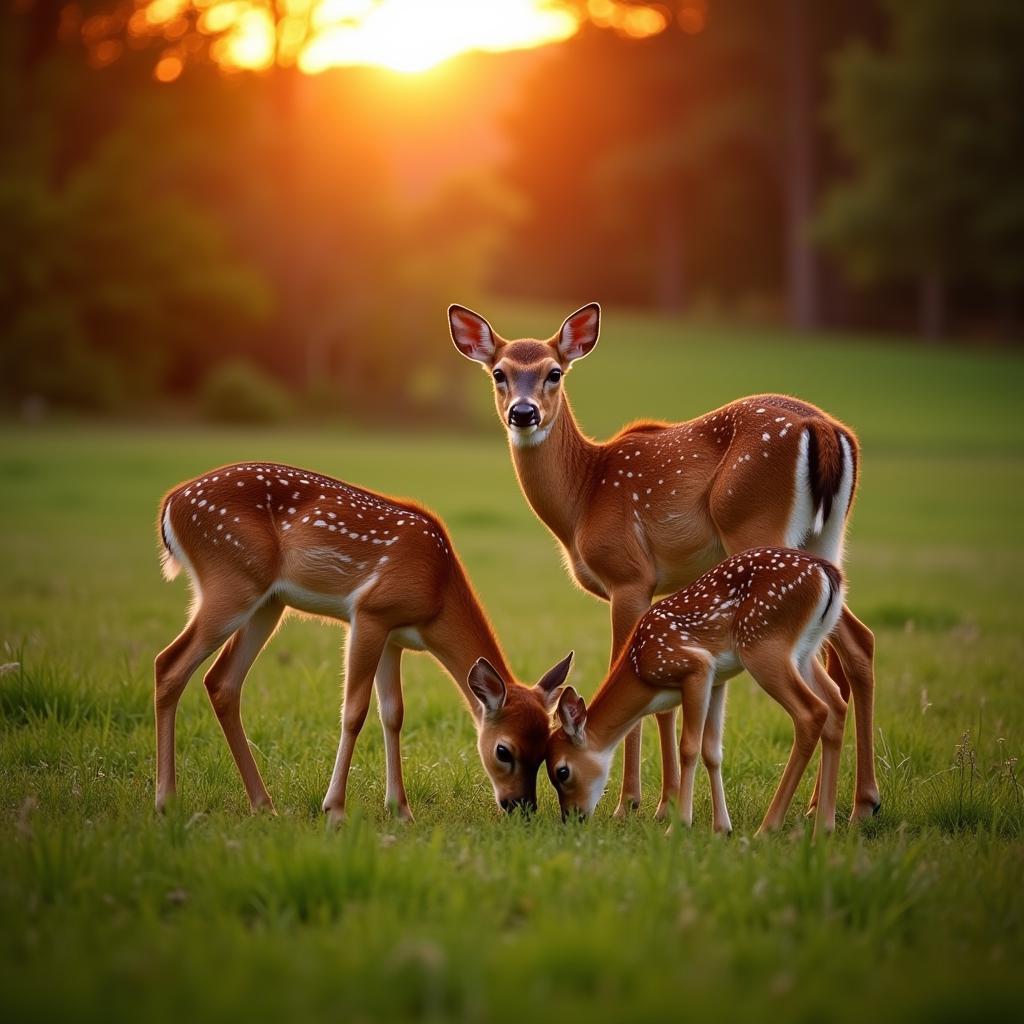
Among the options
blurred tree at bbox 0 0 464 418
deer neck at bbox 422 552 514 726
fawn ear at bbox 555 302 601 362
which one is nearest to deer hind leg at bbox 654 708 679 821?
deer neck at bbox 422 552 514 726

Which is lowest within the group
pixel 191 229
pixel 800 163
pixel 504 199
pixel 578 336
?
pixel 578 336

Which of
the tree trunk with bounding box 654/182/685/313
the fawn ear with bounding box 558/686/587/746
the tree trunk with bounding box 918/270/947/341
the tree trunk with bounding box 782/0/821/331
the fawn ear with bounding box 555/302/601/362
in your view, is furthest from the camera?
the tree trunk with bounding box 654/182/685/313

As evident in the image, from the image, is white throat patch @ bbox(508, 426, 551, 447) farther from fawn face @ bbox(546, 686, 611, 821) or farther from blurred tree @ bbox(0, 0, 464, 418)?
blurred tree @ bbox(0, 0, 464, 418)

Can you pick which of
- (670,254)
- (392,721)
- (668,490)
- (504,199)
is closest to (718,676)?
(668,490)

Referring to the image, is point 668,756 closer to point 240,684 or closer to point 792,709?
point 792,709

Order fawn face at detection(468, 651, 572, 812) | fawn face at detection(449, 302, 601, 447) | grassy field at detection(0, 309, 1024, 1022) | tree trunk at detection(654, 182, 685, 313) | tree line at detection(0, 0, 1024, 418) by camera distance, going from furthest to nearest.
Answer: tree trunk at detection(654, 182, 685, 313) < tree line at detection(0, 0, 1024, 418) < fawn face at detection(449, 302, 601, 447) < fawn face at detection(468, 651, 572, 812) < grassy field at detection(0, 309, 1024, 1022)

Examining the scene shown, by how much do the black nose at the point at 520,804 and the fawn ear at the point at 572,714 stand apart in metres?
0.31

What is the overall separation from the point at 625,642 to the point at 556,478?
3.58 ft

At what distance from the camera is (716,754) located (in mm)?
5617

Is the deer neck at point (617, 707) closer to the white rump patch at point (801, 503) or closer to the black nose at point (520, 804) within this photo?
the black nose at point (520, 804)

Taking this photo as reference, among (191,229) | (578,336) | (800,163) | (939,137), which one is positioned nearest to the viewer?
(578,336)

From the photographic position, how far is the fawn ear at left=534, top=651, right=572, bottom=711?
5.84 m

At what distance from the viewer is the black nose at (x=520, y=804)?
549 centimetres

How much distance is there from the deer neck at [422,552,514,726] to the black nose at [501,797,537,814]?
0.45 m
